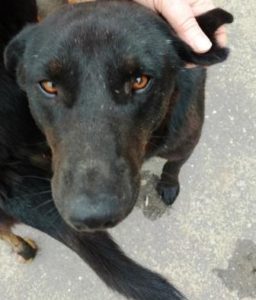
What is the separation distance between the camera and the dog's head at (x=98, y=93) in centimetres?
188

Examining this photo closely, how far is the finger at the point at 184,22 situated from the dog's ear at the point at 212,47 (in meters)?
0.03

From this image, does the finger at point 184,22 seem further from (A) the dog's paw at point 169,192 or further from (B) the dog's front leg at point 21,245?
(B) the dog's front leg at point 21,245

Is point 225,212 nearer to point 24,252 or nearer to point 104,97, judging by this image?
point 24,252

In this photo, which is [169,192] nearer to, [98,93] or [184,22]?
[184,22]

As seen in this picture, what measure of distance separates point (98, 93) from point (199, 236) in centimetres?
135

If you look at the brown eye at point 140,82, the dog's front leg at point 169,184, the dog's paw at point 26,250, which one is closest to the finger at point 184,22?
the brown eye at point 140,82

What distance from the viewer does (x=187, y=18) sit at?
232 centimetres

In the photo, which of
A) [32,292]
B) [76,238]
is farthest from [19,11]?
[32,292]

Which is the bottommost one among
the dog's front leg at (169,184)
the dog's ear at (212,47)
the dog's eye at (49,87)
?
the dog's front leg at (169,184)

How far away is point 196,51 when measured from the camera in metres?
2.29

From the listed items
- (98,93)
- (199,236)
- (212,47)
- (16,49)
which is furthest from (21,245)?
(212,47)

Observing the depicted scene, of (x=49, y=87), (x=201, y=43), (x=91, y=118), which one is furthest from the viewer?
(x=201, y=43)

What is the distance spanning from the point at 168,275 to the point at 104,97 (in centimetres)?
135

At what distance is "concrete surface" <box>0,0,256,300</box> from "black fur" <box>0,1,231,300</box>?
3.04 ft
